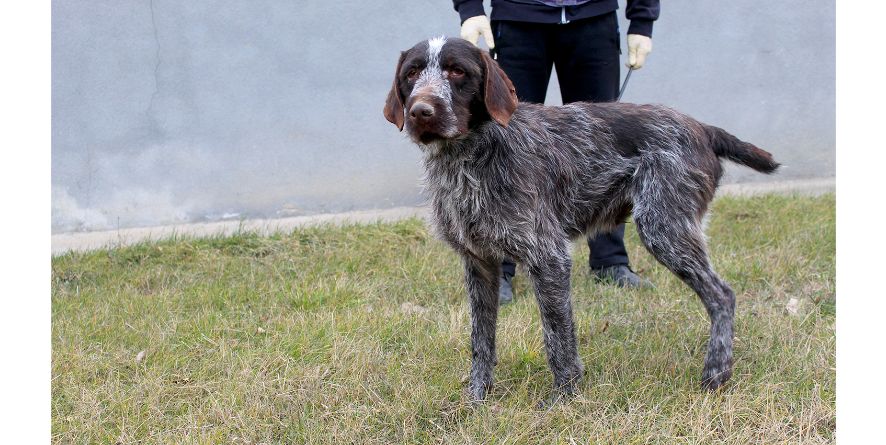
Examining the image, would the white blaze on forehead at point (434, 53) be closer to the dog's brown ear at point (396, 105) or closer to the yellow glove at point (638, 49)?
the dog's brown ear at point (396, 105)

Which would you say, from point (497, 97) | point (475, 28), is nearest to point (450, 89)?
point (497, 97)

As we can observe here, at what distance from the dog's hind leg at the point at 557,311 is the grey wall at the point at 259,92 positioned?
3.40m

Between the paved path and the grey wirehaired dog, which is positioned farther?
the paved path

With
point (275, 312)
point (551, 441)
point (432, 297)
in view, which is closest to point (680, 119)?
point (551, 441)

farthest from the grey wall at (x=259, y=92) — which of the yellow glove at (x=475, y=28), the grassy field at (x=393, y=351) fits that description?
the yellow glove at (x=475, y=28)

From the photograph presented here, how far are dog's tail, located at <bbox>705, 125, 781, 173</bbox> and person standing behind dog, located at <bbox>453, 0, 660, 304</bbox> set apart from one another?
0.78m

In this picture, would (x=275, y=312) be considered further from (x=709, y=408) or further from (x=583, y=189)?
(x=709, y=408)

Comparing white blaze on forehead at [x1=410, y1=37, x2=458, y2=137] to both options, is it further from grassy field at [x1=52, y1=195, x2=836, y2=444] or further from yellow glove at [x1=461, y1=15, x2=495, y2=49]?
grassy field at [x1=52, y1=195, x2=836, y2=444]

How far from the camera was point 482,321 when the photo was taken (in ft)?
10.6

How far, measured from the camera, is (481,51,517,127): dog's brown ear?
2816 mm

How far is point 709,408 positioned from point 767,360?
0.63m

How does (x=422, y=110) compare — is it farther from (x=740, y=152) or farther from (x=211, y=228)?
(x=211, y=228)

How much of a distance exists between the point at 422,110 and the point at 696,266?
4.37 ft

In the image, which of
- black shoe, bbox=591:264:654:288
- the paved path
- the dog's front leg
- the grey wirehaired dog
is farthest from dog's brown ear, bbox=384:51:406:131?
the paved path
